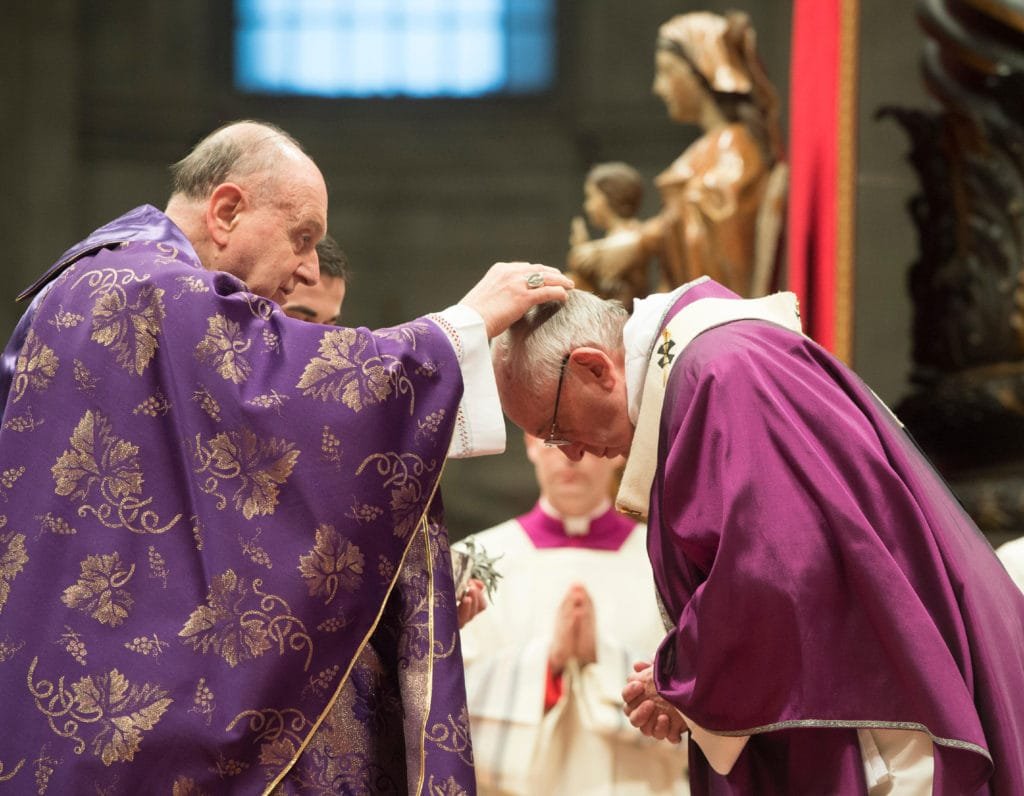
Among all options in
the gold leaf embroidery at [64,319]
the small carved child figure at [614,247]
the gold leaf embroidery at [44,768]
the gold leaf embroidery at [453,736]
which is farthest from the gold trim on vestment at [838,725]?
the small carved child figure at [614,247]

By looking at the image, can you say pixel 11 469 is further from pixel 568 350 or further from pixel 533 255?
pixel 533 255

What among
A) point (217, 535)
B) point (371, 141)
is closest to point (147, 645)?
point (217, 535)

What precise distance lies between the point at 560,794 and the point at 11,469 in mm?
2542

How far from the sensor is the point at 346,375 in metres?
2.57

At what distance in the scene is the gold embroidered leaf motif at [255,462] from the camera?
99.6 inches

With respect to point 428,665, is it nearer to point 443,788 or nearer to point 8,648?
point 443,788

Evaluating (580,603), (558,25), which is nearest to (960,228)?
(580,603)

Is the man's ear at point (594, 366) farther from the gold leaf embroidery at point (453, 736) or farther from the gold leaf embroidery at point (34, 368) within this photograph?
the gold leaf embroidery at point (34, 368)

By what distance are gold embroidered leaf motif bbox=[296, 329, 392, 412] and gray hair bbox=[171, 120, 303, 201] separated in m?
0.43

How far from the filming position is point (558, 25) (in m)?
10.9

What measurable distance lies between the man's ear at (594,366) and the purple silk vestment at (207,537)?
0.86 feet

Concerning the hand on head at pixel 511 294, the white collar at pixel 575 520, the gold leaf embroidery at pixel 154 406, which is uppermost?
the hand on head at pixel 511 294

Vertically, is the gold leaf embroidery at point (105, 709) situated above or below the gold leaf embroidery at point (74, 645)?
below

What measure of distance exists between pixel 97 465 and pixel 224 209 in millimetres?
593
